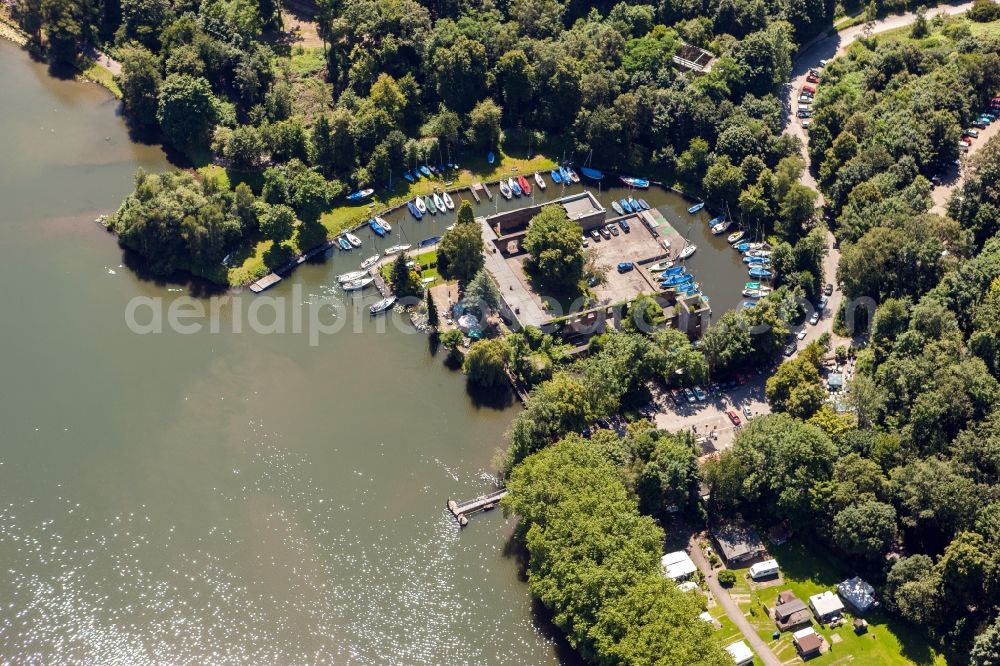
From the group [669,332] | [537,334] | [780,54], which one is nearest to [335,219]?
[537,334]

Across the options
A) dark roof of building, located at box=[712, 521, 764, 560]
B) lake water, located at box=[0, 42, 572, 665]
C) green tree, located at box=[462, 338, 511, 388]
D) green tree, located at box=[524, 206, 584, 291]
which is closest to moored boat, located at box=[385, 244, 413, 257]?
lake water, located at box=[0, 42, 572, 665]

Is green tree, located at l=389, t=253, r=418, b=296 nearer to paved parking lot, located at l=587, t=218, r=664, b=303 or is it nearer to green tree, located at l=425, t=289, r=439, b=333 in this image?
green tree, located at l=425, t=289, r=439, b=333

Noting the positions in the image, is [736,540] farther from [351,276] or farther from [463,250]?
[351,276]

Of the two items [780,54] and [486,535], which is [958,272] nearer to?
[780,54]

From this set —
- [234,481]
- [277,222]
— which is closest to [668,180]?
[277,222]

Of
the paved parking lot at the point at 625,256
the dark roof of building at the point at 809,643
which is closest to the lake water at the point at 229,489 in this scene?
the dark roof of building at the point at 809,643
